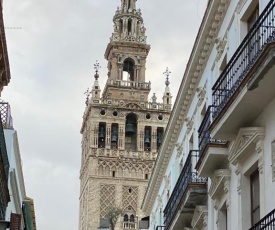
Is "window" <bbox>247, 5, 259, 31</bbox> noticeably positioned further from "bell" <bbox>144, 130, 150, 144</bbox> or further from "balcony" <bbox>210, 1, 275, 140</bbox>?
"bell" <bbox>144, 130, 150, 144</bbox>

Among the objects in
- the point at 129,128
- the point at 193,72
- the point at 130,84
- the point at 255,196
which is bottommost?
the point at 255,196

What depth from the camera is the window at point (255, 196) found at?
15.8 meters

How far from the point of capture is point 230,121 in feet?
51.1

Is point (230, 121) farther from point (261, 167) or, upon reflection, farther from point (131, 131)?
point (131, 131)

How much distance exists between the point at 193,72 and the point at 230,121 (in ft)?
25.3

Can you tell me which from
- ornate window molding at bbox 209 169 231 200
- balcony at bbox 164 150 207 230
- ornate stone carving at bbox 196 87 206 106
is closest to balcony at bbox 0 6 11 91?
ornate stone carving at bbox 196 87 206 106

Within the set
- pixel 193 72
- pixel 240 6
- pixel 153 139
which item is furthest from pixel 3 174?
pixel 153 139

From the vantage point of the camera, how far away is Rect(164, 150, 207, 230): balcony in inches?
833

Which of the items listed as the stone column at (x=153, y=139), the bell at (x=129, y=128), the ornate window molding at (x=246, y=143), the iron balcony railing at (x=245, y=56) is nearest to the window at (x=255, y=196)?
the ornate window molding at (x=246, y=143)

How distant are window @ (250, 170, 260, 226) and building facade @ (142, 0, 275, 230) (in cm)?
2

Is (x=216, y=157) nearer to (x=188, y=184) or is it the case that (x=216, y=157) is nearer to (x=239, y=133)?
(x=239, y=133)

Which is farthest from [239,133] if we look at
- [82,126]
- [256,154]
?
[82,126]

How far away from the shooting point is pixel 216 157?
17.9 m

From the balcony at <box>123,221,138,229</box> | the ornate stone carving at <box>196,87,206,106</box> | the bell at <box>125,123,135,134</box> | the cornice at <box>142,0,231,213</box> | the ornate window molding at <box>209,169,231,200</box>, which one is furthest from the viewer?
the bell at <box>125,123,135,134</box>
